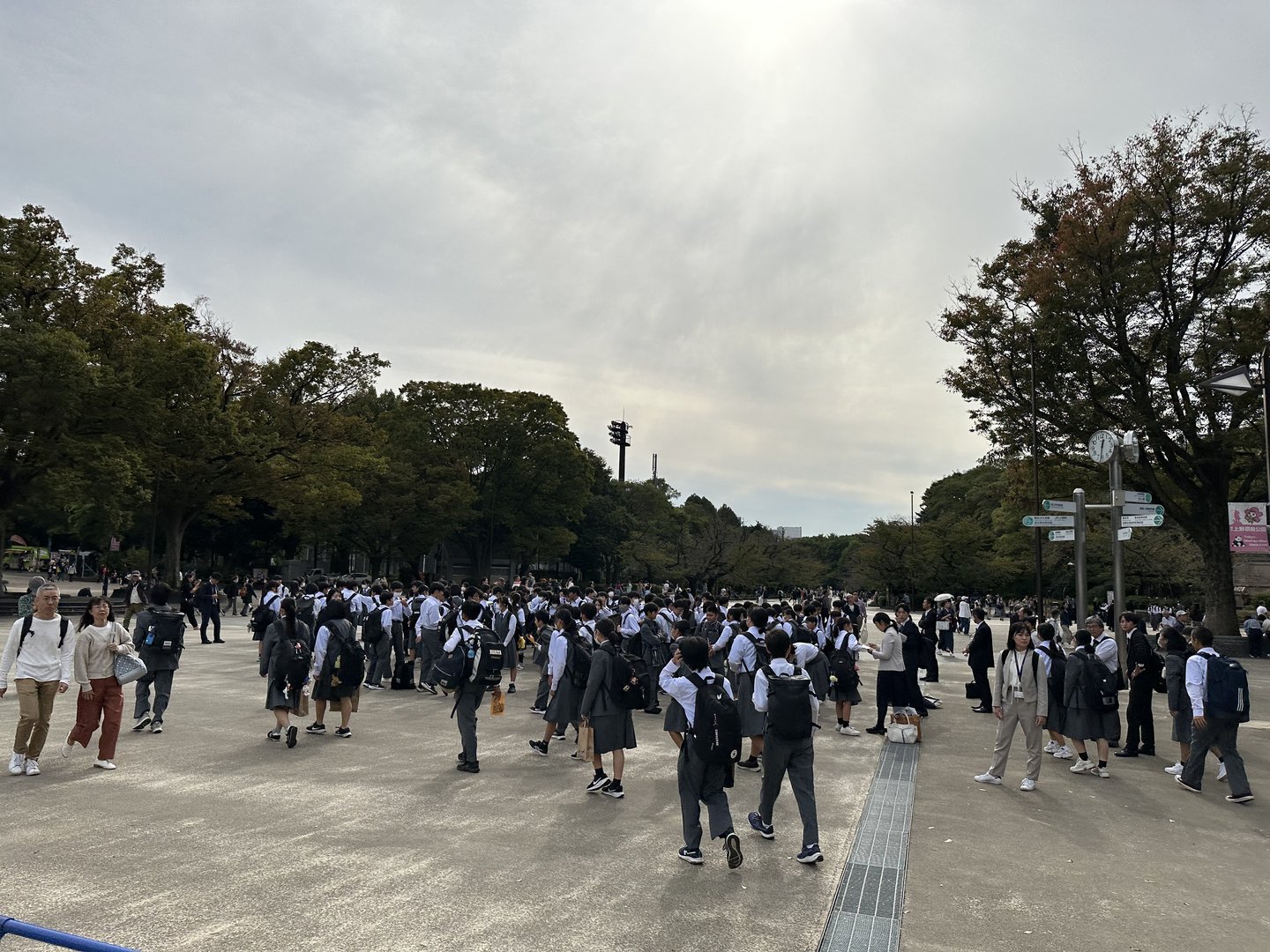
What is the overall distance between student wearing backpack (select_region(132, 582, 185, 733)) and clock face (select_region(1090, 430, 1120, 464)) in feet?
46.9

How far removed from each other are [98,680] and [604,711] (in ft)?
15.8

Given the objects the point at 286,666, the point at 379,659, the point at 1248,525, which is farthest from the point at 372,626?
the point at 1248,525

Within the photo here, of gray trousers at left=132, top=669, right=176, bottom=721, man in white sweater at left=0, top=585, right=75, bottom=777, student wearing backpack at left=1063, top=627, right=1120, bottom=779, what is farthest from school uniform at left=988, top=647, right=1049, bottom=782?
gray trousers at left=132, top=669, right=176, bottom=721

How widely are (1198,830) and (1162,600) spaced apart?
41909 mm

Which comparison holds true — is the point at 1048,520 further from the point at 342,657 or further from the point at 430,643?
the point at 342,657

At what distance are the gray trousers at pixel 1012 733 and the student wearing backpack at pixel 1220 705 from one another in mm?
1422

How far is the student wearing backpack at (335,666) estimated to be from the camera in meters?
9.42

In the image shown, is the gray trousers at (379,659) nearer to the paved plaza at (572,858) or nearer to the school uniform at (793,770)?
the paved plaza at (572,858)

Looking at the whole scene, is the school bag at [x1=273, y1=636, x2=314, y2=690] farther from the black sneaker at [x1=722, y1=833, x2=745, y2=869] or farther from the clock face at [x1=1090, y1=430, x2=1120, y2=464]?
the clock face at [x1=1090, y1=430, x2=1120, y2=464]

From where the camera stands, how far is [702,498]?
376ft

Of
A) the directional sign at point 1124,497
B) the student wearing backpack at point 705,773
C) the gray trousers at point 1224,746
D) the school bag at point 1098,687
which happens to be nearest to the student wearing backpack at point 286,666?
the student wearing backpack at point 705,773

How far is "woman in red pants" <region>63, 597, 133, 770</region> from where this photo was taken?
783cm

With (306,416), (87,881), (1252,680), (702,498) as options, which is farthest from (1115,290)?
(702,498)

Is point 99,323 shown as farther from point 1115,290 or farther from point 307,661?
point 1115,290
